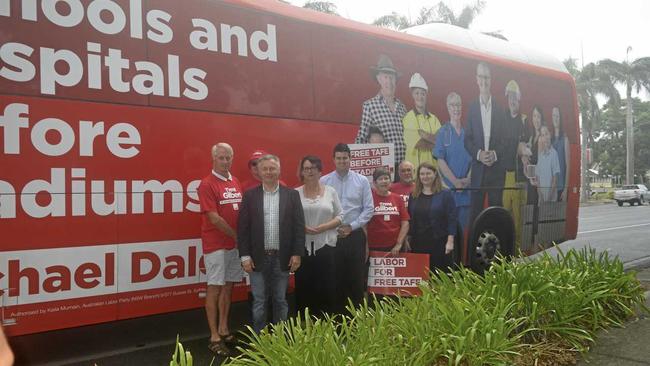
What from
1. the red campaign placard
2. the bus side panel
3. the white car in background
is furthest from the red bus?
the white car in background

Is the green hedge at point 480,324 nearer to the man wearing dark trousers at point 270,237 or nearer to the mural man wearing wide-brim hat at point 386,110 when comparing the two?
the man wearing dark trousers at point 270,237

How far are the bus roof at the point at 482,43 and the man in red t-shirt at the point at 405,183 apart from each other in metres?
2.11

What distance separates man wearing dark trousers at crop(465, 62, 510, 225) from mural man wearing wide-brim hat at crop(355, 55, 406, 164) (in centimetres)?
131

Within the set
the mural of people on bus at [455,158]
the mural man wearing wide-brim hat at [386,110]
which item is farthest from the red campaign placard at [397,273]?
the mural of people on bus at [455,158]

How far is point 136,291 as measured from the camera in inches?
190

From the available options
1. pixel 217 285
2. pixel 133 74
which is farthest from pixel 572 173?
pixel 133 74

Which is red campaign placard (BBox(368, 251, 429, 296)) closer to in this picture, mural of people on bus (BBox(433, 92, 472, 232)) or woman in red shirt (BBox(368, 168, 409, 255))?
woman in red shirt (BBox(368, 168, 409, 255))

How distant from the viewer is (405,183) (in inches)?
255

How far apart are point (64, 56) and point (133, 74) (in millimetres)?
535

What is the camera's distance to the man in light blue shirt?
5.69 metres

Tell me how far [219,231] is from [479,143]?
4.12m

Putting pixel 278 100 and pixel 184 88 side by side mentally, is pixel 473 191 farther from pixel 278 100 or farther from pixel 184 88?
pixel 184 88

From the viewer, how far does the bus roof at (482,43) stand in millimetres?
7903

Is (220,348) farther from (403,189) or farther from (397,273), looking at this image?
(403,189)
